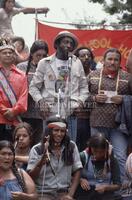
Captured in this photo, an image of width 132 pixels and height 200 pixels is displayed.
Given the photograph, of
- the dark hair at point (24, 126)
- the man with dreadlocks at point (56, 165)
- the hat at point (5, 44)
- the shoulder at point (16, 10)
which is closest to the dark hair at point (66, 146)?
the man with dreadlocks at point (56, 165)

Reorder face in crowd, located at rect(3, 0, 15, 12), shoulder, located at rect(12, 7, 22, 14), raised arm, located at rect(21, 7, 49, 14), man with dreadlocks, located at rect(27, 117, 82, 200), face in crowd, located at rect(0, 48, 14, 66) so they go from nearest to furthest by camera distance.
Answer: man with dreadlocks, located at rect(27, 117, 82, 200) → face in crowd, located at rect(0, 48, 14, 66) → face in crowd, located at rect(3, 0, 15, 12) → shoulder, located at rect(12, 7, 22, 14) → raised arm, located at rect(21, 7, 49, 14)

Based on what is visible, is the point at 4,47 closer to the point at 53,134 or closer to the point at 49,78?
the point at 49,78

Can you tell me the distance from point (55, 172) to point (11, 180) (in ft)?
2.85

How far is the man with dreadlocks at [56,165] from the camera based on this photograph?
8133 millimetres

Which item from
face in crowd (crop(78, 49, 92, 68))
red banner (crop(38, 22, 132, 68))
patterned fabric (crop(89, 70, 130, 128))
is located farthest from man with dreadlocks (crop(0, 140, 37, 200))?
red banner (crop(38, 22, 132, 68))

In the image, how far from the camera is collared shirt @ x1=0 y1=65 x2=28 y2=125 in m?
8.69

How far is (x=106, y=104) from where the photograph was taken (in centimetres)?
859

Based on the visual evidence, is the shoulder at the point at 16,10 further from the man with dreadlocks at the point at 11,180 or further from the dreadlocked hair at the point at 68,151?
the man with dreadlocks at the point at 11,180

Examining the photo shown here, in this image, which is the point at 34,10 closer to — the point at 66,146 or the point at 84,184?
the point at 66,146

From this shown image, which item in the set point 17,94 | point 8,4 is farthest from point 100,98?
point 8,4

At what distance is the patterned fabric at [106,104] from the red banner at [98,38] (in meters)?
3.31

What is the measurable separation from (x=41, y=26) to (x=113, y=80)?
3.92m

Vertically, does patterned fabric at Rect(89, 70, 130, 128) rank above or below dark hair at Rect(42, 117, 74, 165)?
above

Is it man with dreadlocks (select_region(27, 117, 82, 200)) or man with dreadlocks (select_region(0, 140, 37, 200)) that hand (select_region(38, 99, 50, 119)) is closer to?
man with dreadlocks (select_region(27, 117, 82, 200))
